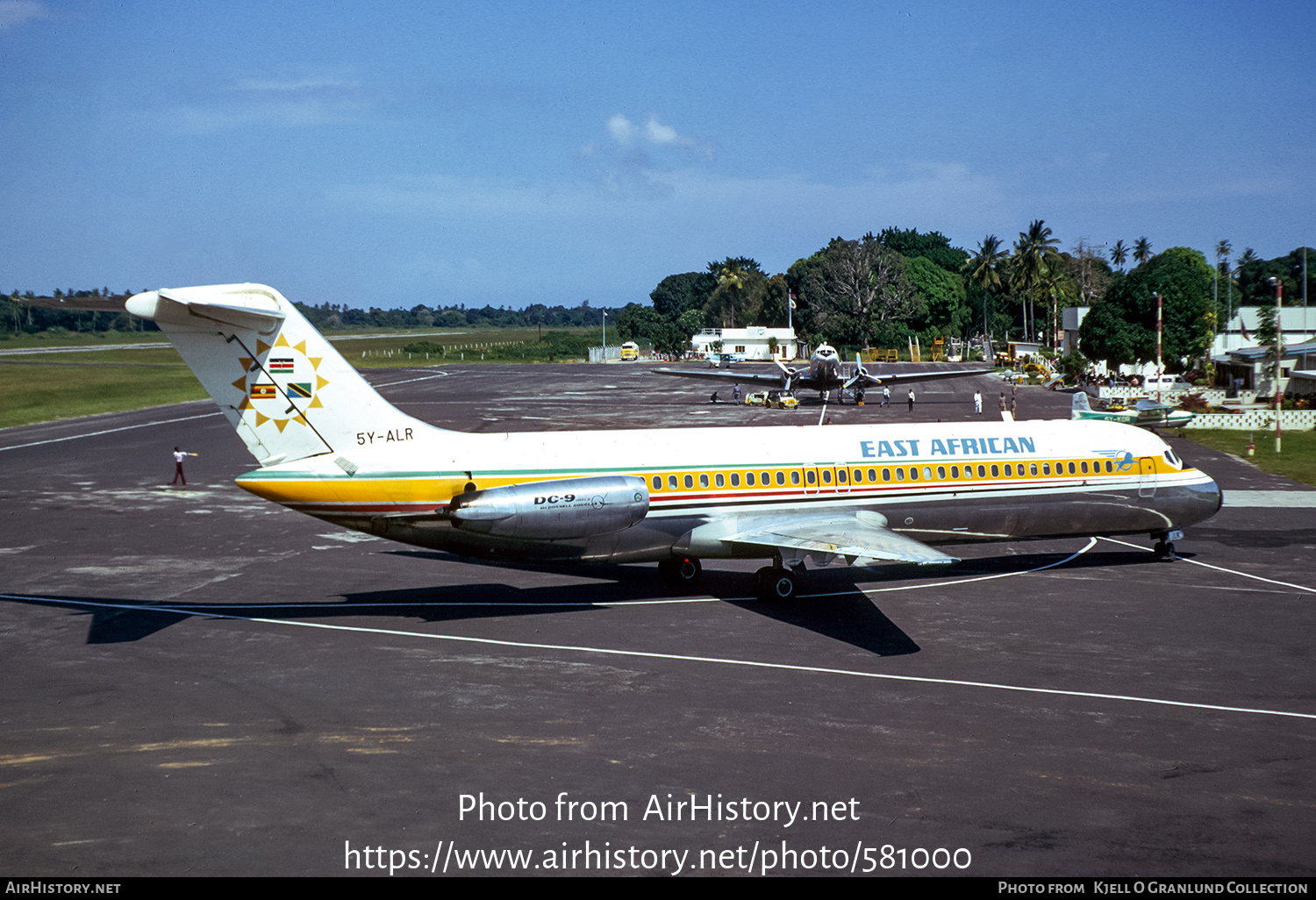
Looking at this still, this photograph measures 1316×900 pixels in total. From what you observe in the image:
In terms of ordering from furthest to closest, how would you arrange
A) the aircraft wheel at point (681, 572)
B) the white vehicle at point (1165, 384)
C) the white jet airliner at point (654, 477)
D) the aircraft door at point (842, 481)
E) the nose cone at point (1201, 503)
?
1. the white vehicle at point (1165, 384)
2. the nose cone at point (1201, 503)
3. the aircraft wheel at point (681, 572)
4. the aircraft door at point (842, 481)
5. the white jet airliner at point (654, 477)

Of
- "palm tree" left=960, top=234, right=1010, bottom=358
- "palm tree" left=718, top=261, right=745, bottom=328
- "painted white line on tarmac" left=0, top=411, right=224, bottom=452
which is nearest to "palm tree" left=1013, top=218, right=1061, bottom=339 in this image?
"palm tree" left=960, top=234, right=1010, bottom=358

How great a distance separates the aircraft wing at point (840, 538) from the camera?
1859 cm

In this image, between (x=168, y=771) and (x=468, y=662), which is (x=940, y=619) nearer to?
(x=468, y=662)

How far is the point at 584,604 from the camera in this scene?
22.0 meters

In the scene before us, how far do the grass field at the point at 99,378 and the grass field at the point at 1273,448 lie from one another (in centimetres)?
6734

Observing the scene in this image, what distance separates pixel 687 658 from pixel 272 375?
9.51m

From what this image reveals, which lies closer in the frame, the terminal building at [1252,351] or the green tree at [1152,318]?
the terminal building at [1252,351]

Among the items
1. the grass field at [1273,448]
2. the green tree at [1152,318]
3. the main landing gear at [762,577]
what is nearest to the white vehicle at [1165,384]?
the green tree at [1152,318]

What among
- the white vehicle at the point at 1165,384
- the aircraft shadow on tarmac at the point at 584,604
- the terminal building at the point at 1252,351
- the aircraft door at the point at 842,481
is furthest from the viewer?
the white vehicle at the point at 1165,384

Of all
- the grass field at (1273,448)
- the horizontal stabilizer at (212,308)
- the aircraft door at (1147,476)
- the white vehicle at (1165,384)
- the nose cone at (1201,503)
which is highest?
the horizontal stabilizer at (212,308)

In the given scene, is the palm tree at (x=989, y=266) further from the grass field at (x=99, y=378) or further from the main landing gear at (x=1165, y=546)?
the main landing gear at (x=1165, y=546)

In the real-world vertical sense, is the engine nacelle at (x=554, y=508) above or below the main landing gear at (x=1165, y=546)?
above

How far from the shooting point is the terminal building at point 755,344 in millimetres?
135625

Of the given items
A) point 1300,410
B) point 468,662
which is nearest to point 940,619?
point 468,662
